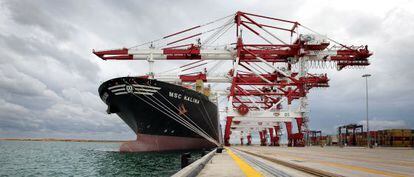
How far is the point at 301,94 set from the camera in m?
33.2

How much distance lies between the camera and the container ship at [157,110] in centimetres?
2523

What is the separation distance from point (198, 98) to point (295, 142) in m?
13.3

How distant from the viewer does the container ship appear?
993 inches

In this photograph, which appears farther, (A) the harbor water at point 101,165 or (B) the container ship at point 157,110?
(B) the container ship at point 157,110

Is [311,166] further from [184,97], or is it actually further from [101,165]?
[184,97]

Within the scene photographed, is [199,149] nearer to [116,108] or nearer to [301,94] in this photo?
[116,108]

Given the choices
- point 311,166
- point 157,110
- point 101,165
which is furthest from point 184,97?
point 311,166

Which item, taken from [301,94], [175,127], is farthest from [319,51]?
[175,127]

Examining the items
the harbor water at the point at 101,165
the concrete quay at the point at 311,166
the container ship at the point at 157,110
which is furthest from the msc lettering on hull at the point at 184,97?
the concrete quay at the point at 311,166

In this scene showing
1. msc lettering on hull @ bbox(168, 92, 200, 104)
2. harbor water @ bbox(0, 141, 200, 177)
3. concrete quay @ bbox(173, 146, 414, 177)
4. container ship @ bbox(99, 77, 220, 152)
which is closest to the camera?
concrete quay @ bbox(173, 146, 414, 177)

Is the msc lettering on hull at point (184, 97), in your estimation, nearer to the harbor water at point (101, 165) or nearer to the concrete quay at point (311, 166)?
the harbor water at point (101, 165)

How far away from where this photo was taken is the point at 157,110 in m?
25.6

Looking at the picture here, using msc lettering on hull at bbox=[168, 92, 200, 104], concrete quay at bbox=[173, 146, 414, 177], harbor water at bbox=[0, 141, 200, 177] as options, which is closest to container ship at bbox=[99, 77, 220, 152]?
msc lettering on hull at bbox=[168, 92, 200, 104]

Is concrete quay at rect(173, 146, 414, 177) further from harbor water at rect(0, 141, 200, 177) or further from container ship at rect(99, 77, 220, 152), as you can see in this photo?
container ship at rect(99, 77, 220, 152)
